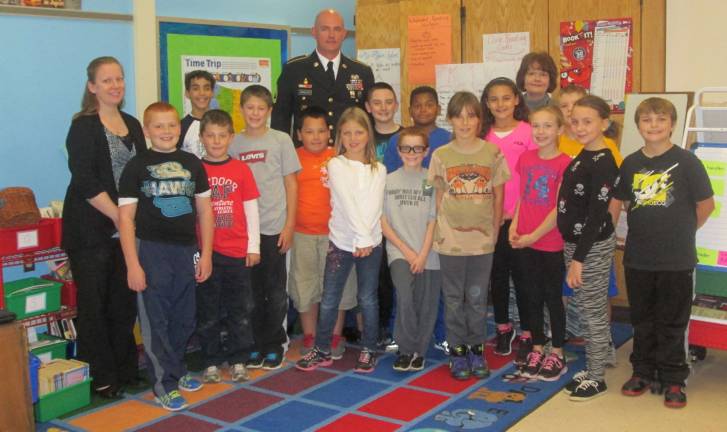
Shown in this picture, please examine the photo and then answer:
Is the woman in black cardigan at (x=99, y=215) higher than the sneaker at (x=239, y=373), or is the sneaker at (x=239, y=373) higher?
the woman in black cardigan at (x=99, y=215)

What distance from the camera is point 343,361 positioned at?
377 centimetres

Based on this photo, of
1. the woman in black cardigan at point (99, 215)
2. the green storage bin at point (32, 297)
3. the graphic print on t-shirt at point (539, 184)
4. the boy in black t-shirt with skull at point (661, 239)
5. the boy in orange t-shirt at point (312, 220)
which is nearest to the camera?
the boy in black t-shirt with skull at point (661, 239)

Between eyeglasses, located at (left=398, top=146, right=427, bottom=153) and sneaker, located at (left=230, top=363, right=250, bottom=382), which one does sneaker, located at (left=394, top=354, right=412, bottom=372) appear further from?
A: eyeglasses, located at (left=398, top=146, right=427, bottom=153)

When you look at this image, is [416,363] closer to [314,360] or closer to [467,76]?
[314,360]

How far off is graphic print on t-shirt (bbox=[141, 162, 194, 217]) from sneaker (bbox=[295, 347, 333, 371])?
99 centimetres

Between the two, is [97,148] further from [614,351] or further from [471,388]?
[614,351]

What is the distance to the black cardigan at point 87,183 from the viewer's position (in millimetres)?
3146

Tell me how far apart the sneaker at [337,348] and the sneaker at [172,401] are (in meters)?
0.87

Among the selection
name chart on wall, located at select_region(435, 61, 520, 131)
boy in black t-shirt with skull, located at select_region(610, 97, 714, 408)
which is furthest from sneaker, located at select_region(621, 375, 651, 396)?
name chart on wall, located at select_region(435, 61, 520, 131)

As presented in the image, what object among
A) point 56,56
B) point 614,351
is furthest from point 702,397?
point 56,56

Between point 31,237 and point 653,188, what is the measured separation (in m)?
2.71

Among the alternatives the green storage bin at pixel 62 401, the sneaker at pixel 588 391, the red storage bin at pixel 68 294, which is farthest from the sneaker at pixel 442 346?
the red storage bin at pixel 68 294

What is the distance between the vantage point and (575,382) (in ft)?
10.8

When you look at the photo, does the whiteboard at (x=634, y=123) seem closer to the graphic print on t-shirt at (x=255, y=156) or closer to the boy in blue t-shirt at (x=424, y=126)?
the boy in blue t-shirt at (x=424, y=126)
